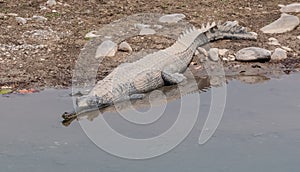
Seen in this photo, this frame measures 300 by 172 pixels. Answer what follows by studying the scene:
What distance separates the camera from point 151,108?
7.00 metres

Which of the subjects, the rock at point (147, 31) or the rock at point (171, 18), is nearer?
the rock at point (147, 31)

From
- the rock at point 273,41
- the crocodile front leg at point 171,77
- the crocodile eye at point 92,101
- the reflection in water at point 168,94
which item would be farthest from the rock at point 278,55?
the crocodile eye at point 92,101

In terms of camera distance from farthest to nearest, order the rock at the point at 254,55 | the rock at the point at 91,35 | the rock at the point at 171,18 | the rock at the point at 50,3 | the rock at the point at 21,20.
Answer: the rock at the point at 50,3 < the rock at the point at 171,18 < the rock at the point at 21,20 < the rock at the point at 91,35 < the rock at the point at 254,55

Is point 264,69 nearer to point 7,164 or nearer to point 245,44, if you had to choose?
point 245,44

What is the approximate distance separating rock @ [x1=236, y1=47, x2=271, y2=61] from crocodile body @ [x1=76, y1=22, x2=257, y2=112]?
0.65 meters

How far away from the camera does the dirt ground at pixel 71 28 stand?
806 cm

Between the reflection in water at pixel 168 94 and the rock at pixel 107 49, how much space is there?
3.87 feet

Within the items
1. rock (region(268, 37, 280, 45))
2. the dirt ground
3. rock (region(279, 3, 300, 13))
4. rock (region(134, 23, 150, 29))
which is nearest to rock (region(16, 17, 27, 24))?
the dirt ground

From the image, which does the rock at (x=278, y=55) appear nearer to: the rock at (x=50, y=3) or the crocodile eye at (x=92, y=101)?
the crocodile eye at (x=92, y=101)

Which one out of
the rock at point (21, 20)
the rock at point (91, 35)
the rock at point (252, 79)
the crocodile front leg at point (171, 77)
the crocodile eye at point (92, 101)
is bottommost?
the rock at point (252, 79)

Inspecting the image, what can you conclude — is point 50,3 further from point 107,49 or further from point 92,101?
point 92,101

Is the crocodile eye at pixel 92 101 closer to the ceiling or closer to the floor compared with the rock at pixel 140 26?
closer to the ceiling

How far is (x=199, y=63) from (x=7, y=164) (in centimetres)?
381

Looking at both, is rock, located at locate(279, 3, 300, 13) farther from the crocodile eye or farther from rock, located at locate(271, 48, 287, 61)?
the crocodile eye
